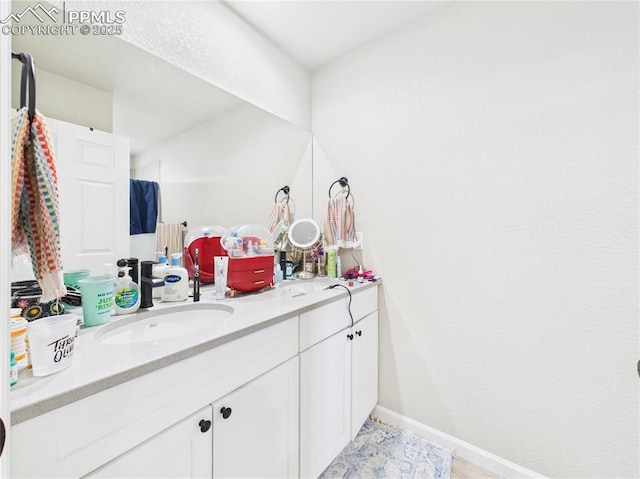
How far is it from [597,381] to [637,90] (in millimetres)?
1187

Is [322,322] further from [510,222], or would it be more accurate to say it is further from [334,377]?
[510,222]

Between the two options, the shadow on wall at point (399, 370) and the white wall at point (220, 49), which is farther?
the shadow on wall at point (399, 370)

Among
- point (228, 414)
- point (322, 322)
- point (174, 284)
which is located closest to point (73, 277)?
point (174, 284)

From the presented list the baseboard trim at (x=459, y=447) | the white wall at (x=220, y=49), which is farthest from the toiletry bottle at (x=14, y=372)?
the baseboard trim at (x=459, y=447)

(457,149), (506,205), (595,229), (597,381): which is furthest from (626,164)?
(597,381)

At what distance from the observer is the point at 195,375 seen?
78 centimetres

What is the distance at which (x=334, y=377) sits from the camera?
1.36 meters

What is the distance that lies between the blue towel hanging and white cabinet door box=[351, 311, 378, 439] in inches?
44.2

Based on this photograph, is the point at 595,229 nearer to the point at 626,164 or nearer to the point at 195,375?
the point at 626,164

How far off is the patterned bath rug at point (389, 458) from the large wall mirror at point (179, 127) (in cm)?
141

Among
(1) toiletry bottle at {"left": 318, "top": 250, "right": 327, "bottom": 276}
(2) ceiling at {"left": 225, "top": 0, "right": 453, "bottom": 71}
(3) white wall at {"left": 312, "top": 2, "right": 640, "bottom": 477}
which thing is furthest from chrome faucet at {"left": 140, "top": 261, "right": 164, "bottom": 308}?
(2) ceiling at {"left": 225, "top": 0, "right": 453, "bottom": 71}

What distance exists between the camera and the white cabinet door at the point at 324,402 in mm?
1179
